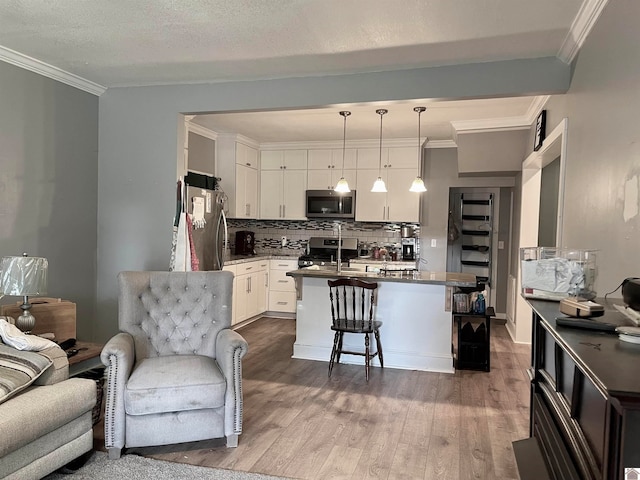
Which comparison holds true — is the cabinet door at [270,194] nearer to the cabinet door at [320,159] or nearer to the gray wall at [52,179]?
the cabinet door at [320,159]

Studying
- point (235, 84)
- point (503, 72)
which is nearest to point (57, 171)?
point (235, 84)

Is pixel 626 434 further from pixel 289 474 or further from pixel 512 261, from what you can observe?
pixel 512 261

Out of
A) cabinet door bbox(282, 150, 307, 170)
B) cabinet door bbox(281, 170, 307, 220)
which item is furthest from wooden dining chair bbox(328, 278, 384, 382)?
cabinet door bbox(282, 150, 307, 170)

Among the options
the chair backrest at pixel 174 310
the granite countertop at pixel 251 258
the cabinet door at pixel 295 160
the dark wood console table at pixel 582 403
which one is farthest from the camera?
the cabinet door at pixel 295 160

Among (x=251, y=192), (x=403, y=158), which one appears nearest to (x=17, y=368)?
(x=251, y=192)

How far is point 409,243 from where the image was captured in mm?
6527

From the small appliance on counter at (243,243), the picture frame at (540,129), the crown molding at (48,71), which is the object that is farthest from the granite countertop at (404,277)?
the crown molding at (48,71)

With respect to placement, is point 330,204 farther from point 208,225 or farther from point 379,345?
point 379,345

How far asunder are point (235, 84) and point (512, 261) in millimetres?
4282

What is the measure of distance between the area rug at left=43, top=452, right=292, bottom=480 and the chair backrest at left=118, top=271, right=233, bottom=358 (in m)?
0.65

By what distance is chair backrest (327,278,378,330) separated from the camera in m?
3.96

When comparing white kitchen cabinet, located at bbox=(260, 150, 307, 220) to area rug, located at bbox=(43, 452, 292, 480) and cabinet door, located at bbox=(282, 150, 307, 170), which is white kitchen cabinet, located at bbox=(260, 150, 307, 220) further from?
area rug, located at bbox=(43, 452, 292, 480)

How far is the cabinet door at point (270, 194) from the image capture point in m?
6.75

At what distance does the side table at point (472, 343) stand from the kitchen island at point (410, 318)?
13 centimetres
